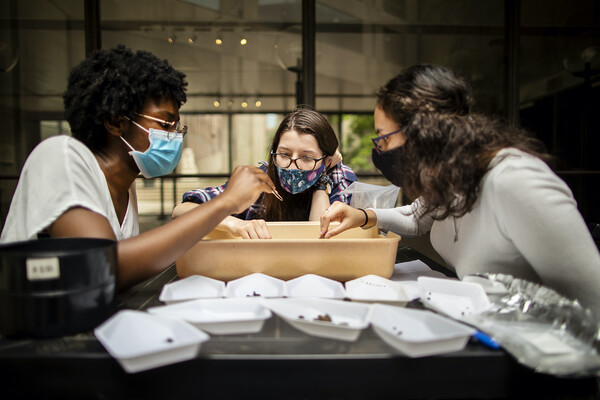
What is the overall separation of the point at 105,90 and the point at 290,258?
2.96 feet

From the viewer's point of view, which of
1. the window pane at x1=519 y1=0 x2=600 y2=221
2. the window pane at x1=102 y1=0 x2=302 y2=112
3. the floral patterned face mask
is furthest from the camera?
the window pane at x1=102 y1=0 x2=302 y2=112

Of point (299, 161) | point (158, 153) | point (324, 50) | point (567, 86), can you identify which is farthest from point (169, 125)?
point (567, 86)

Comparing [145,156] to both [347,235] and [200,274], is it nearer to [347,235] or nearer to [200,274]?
[200,274]

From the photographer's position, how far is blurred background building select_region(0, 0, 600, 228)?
4.14 meters

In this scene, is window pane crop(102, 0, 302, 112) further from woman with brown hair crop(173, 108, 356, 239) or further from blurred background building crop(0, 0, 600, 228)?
woman with brown hair crop(173, 108, 356, 239)

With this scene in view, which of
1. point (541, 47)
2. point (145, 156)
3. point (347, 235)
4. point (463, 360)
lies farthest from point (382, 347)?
point (541, 47)

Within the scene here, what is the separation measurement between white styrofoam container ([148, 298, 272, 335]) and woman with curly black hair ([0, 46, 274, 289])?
0.19 m

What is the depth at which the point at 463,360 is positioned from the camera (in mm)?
721

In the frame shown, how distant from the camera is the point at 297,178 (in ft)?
5.80

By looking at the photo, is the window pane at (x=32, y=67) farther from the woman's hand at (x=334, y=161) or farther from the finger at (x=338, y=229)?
the finger at (x=338, y=229)

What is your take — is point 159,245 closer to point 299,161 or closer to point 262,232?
point 262,232

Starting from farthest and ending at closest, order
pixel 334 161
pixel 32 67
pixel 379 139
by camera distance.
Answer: pixel 32 67 → pixel 334 161 → pixel 379 139

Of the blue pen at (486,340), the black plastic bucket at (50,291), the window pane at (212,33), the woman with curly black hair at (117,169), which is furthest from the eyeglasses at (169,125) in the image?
the window pane at (212,33)

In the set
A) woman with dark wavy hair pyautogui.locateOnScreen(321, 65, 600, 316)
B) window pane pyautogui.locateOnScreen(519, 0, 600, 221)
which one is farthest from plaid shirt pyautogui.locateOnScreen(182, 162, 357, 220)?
window pane pyautogui.locateOnScreen(519, 0, 600, 221)
